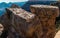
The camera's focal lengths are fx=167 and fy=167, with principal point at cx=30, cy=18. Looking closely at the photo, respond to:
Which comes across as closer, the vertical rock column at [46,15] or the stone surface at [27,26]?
the stone surface at [27,26]

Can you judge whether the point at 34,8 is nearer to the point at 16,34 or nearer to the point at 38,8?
the point at 38,8

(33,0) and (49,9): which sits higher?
(49,9)

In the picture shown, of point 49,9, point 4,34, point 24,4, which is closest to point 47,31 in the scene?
point 49,9

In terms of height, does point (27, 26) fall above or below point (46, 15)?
above

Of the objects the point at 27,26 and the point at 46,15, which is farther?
the point at 46,15

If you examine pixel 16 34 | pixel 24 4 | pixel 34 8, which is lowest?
pixel 24 4

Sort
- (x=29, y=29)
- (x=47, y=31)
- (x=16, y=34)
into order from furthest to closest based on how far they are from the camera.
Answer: (x=47, y=31), (x=16, y=34), (x=29, y=29)

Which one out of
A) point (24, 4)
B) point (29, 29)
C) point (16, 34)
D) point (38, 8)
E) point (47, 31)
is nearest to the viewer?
point (29, 29)

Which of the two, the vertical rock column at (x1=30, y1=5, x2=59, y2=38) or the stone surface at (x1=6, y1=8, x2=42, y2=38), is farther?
A: the vertical rock column at (x1=30, y1=5, x2=59, y2=38)
